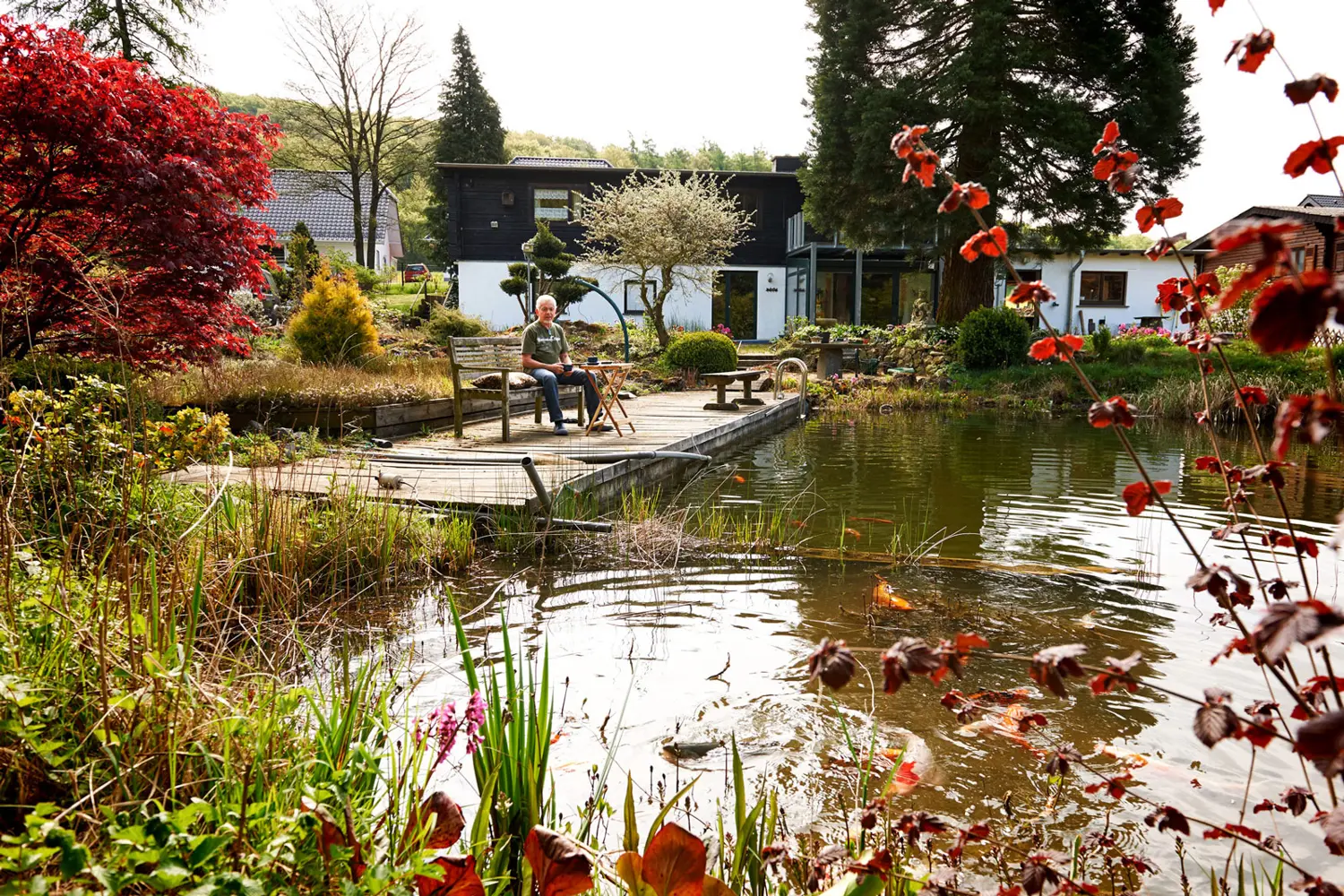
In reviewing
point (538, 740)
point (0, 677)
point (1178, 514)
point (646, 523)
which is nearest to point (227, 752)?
point (0, 677)

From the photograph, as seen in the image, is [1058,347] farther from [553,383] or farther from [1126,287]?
[1126,287]

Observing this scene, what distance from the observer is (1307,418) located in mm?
849

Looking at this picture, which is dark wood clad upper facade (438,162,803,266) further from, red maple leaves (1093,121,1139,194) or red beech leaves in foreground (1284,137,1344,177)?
red beech leaves in foreground (1284,137,1344,177)

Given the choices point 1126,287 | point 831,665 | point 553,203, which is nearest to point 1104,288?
point 1126,287

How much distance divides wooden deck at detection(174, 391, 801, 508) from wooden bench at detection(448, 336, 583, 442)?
0.27 metres

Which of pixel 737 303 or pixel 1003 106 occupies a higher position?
pixel 1003 106

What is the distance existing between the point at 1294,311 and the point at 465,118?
42657mm

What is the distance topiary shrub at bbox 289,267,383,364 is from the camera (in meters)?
11.8

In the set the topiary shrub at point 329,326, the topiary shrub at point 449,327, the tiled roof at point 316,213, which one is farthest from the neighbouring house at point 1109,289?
the tiled roof at point 316,213

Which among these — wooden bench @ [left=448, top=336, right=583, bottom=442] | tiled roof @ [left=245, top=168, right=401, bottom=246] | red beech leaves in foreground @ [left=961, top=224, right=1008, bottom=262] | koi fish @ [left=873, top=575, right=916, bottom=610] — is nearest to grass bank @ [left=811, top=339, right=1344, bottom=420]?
wooden bench @ [left=448, top=336, right=583, bottom=442]

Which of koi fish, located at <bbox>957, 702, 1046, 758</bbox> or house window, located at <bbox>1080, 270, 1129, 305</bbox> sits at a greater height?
house window, located at <bbox>1080, 270, 1129, 305</bbox>

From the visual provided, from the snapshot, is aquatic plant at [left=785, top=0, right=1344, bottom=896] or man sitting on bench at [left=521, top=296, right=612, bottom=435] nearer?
aquatic plant at [left=785, top=0, right=1344, bottom=896]

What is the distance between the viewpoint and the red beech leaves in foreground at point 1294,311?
2.28 feet

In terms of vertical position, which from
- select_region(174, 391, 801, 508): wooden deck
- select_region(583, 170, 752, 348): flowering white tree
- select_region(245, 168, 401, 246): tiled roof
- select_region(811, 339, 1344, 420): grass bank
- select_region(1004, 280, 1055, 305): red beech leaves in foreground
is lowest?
select_region(174, 391, 801, 508): wooden deck
